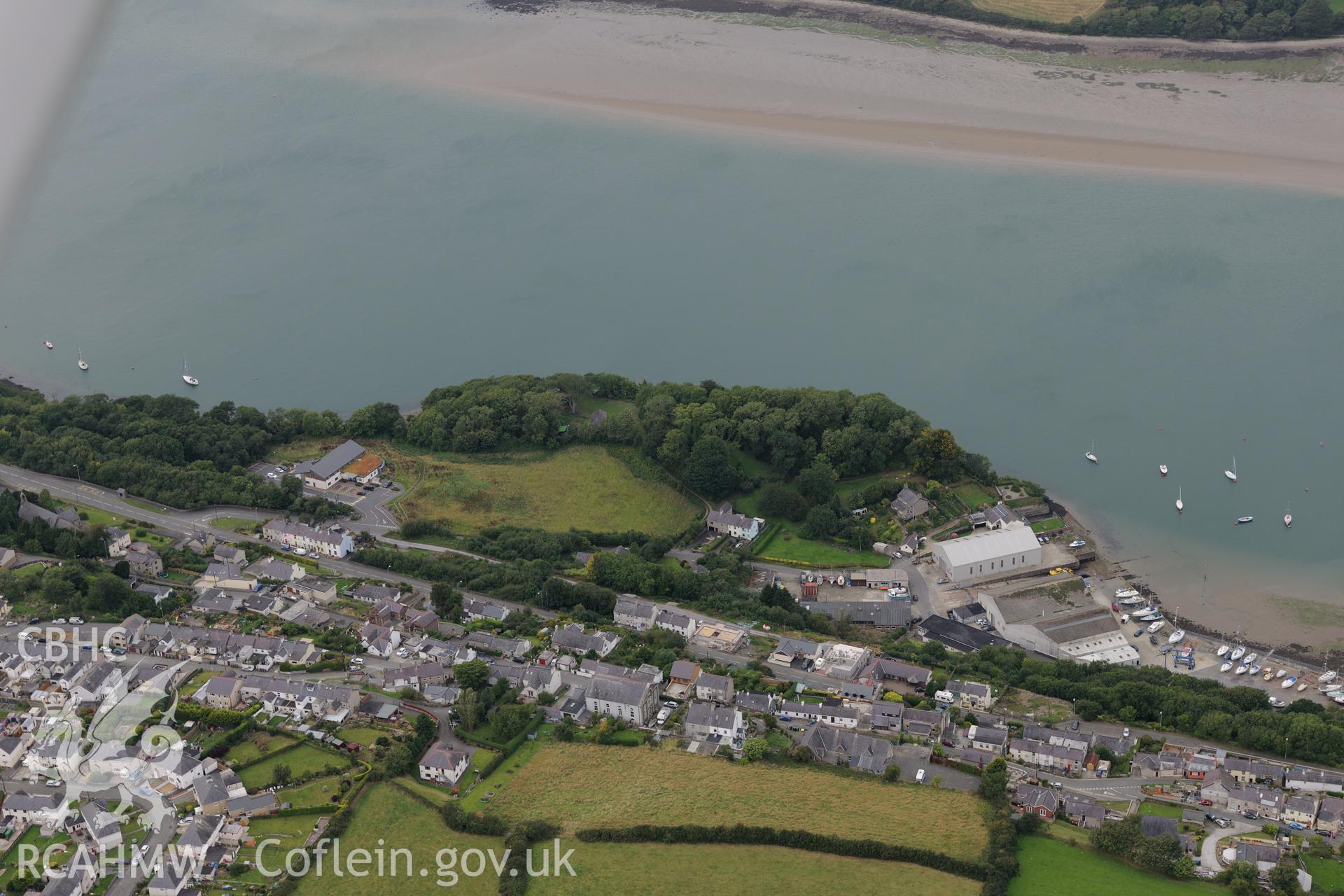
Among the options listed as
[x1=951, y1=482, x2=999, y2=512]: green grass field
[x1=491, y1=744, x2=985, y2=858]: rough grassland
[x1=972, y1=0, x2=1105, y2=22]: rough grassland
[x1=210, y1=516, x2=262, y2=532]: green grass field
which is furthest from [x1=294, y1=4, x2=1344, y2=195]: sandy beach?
[x1=491, y1=744, x2=985, y2=858]: rough grassland

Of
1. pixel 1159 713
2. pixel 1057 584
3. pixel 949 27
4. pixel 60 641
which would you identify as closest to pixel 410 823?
pixel 60 641

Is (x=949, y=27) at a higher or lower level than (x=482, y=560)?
higher

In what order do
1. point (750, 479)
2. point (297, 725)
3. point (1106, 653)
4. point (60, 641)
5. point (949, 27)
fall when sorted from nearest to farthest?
point (297, 725) → point (60, 641) → point (1106, 653) → point (750, 479) → point (949, 27)

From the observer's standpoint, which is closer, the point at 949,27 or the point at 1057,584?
the point at 1057,584

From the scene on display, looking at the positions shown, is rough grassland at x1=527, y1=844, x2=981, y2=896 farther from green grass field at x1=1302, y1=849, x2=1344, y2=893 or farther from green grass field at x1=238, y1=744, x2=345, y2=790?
green grass field at x1=1302, y1=849, x2=1344, y2=893

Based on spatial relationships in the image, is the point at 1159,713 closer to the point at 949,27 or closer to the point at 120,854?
the point at 120,854

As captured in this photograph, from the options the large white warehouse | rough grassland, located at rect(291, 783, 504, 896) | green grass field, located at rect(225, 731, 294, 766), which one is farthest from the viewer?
the large white warehouse

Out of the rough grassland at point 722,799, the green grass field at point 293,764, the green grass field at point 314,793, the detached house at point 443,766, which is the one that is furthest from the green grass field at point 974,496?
the green grass field at point 314,793
